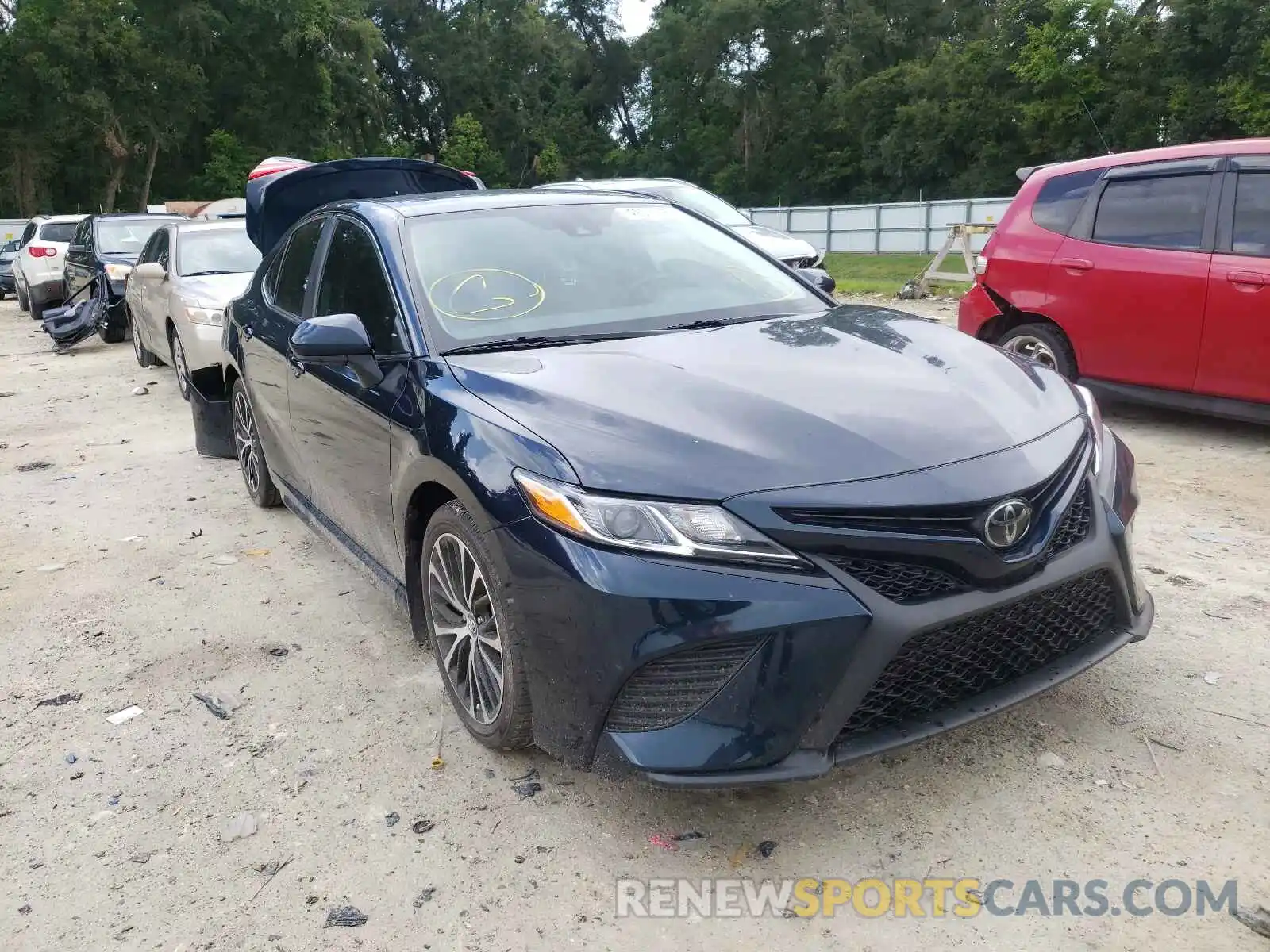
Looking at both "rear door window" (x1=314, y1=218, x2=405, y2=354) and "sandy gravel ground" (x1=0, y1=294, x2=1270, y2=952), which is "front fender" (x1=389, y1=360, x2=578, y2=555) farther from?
"sandy gravel ground" (x1=0, y1=294, x2=1270, y2=952)

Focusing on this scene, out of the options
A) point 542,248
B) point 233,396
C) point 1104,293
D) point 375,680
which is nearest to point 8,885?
point 375,680

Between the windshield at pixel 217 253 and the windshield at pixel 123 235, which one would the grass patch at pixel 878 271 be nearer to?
the windshield at pixel 217 253

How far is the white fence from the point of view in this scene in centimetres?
2788

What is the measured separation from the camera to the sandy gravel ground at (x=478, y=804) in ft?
8.14

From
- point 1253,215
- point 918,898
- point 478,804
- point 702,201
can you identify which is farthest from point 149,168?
point 918,898

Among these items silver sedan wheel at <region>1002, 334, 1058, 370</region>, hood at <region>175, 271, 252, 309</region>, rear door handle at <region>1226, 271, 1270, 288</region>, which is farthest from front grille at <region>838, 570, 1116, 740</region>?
hood at <region>175, 271, 252, 309</region>

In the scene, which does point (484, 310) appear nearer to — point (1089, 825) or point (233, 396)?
point (1089, 825)

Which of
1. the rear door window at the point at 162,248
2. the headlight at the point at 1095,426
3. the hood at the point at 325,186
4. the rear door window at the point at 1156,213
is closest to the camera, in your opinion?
the headlight at the point at 1095,426

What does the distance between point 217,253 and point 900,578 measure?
881 cm

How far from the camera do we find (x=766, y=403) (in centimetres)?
279

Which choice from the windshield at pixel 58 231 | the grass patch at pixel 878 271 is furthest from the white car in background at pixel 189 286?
the windshield at pixel 58 231

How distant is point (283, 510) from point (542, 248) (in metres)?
2.86

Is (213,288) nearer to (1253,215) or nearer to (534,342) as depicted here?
(534,342)

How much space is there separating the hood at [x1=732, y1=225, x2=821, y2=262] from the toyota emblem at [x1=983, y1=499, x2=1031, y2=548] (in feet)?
27.6
